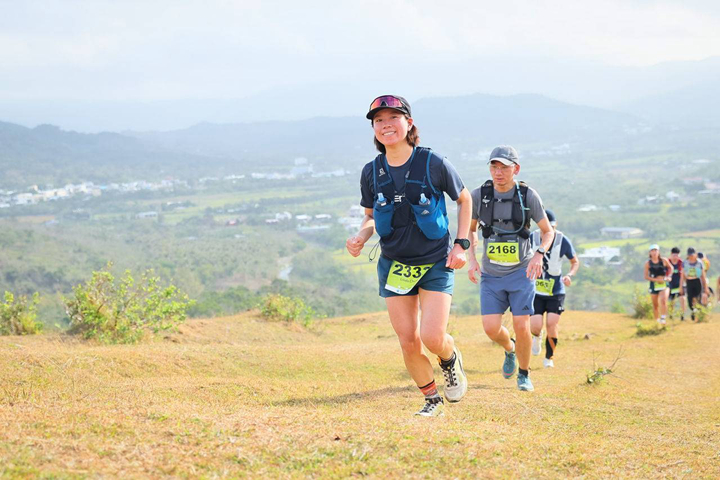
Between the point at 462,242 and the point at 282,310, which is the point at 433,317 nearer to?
the point at 462,242

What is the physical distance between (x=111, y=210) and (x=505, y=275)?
11412 centimetres

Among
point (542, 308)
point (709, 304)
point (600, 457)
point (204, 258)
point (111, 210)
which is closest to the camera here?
point (600, 457)

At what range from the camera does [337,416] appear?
16.8 feet

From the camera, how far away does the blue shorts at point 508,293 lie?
7.21 meters

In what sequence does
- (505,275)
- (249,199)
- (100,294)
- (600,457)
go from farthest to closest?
(249,199) < (100,294) < (505,275) < (600,457)

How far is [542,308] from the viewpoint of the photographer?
9641 mm

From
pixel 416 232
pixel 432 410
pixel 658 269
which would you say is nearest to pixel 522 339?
pixel 432 410

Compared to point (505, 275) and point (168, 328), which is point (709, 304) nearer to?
point (505, 275)

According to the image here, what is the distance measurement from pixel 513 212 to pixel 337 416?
3011 millimetres

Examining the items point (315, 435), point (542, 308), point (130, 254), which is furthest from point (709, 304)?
point (130, 254)

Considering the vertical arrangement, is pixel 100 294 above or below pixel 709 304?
above

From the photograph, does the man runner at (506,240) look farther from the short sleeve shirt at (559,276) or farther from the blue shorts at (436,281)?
the short sleeve shirt at (559,276)

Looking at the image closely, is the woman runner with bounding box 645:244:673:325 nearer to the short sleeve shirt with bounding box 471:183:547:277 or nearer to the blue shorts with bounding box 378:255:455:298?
the short sleeve shirt with bounding box 471:183:547:277

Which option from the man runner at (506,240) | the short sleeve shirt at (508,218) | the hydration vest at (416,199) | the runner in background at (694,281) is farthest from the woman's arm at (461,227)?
the runner in background at (694,281)
